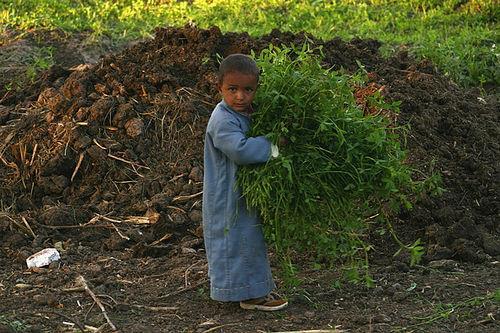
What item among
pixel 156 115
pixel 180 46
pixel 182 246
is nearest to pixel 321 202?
pixel 182 246

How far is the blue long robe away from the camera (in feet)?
15.9

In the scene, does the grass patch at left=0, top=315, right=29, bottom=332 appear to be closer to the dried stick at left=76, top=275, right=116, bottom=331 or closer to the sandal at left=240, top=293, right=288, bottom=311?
the dried stick at left=76, top=275, right=116, bottom=331

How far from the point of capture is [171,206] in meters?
6.46

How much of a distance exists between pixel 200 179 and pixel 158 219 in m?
0.51

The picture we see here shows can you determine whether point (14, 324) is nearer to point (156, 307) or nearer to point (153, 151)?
point (156, 307)

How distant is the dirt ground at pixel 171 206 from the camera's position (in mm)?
5023

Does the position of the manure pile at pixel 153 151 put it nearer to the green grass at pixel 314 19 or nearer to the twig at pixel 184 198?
the twig at pixel 184 198

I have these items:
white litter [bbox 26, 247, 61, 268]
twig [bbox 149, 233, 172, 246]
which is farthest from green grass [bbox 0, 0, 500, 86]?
white litter [bbox 26, 247, 61, 268]

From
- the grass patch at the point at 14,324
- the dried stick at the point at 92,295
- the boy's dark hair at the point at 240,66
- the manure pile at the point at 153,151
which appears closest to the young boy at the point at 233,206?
the boy's dark hair at the point at 240,66

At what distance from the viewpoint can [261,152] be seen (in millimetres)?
4695

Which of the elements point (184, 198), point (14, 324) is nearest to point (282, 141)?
point (14, 324)

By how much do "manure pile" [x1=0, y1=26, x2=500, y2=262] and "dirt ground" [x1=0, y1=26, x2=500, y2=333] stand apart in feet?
0.04

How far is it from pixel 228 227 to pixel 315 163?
533mm

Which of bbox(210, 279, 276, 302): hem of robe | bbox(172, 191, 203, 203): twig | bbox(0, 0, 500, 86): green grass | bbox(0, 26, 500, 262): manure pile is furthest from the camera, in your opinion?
bbox(0, 0, 500, 86): green grass
